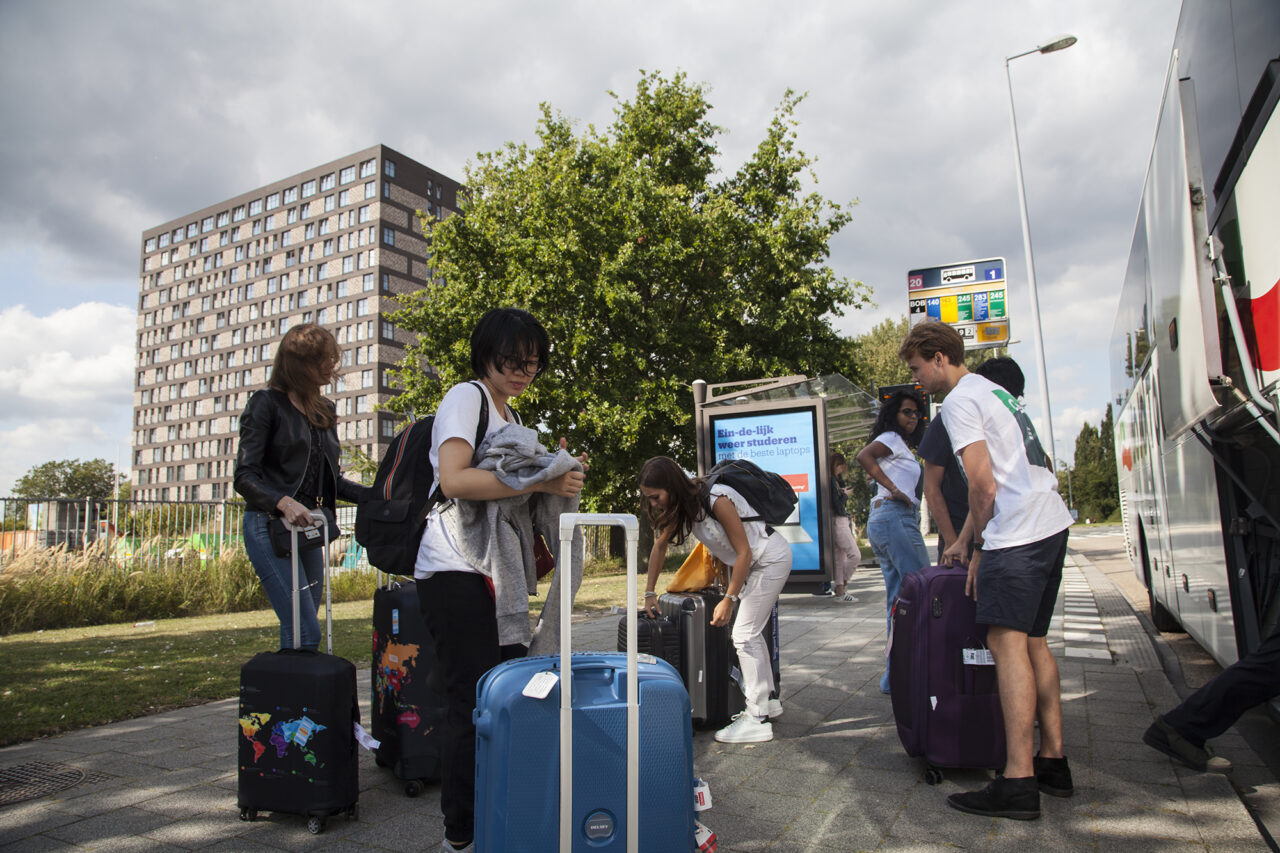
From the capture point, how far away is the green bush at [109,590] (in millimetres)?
10828

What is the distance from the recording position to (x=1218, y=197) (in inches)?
139

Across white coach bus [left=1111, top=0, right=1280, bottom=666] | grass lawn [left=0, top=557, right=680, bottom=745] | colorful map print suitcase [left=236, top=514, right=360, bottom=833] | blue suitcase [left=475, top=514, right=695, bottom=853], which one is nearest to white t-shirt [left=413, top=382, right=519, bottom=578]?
blue suitcase [left=475, top=514, right=695, bottom=853]

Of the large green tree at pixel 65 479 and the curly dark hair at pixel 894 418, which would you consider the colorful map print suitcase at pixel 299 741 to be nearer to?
the curly dark hair at pixel 894 418

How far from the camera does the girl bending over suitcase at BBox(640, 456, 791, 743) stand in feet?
14.1

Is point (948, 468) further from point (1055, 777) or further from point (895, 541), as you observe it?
point (1055, 777)

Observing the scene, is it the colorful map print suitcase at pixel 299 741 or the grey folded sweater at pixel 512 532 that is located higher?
the grey folded sweater at pixel 512 532

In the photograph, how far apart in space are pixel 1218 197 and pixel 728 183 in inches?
883

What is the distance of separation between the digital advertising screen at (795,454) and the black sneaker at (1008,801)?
752 centimetres

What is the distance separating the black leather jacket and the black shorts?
2698 mm

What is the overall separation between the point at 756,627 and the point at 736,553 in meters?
0.41

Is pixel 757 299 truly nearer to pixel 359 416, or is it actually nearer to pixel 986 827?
pixel 986 827

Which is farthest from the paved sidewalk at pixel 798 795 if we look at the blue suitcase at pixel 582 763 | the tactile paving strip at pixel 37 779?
the blue suitcase at pixel 582 763

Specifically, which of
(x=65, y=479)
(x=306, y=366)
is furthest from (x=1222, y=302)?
(x=65, y=479)

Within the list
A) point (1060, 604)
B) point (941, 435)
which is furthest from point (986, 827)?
point (1060, 604)
